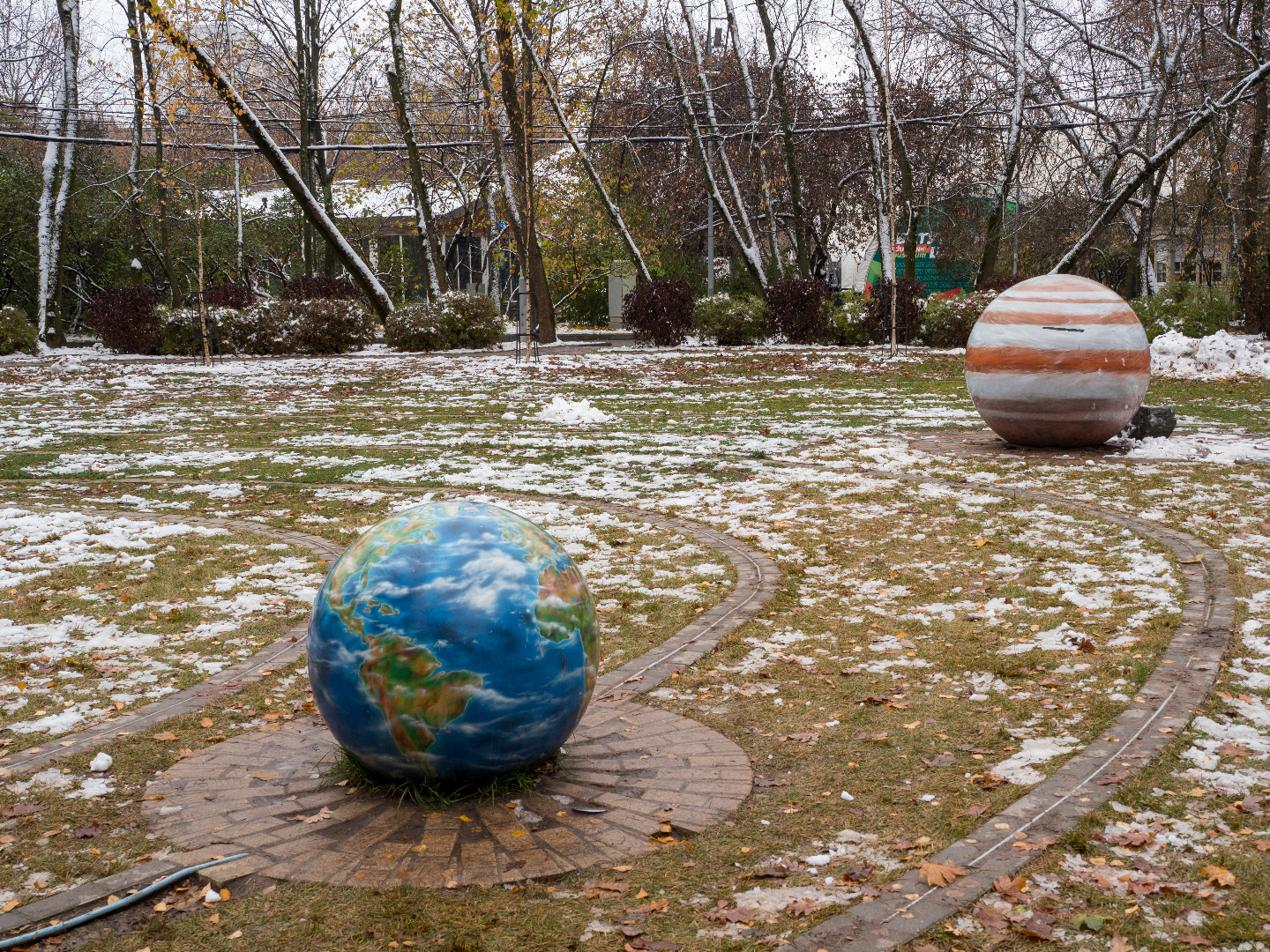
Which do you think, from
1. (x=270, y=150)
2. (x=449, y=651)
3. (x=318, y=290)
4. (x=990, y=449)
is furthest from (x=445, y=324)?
(x=449, y=651)

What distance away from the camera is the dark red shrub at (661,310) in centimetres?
3086

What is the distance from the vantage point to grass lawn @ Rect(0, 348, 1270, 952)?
3.60 metres

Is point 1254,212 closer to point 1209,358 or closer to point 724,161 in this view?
point 1209,358

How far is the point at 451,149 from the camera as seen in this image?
3841 centimetres

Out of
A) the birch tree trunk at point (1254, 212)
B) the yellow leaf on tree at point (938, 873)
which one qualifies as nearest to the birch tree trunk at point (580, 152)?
the birch tree trunk at point (1254, 212)

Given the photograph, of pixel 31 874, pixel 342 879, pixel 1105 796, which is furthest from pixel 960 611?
pixel 31 874

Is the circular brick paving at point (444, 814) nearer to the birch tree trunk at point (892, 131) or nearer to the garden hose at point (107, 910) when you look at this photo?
the garden hose at point (107, 910)

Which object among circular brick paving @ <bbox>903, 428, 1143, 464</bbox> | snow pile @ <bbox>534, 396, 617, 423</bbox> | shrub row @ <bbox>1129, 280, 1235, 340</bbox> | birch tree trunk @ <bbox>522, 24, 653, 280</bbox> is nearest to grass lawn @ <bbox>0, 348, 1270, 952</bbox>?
circular brick paving @ <bbox>903, 428, 1143, 464</bbox>

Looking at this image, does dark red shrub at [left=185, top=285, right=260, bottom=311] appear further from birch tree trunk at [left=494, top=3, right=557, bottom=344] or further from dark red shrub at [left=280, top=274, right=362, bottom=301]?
birch tree trunk at [left=494, top=3, right=557, bottom=344]

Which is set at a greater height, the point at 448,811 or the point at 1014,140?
the point at 1014,140

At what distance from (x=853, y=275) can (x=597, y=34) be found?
80.6 ft

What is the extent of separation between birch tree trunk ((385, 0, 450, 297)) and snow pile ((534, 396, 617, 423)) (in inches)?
671

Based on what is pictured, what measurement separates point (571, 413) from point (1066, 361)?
713 centimetres

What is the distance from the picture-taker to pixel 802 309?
3014 cm
